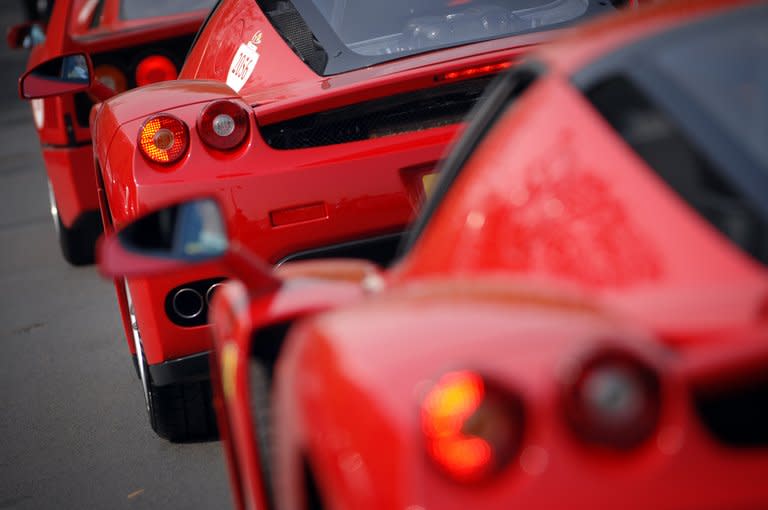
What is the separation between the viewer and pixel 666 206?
188 centimetres

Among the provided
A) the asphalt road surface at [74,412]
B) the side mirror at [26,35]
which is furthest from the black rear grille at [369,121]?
the side mirror at [26,35]

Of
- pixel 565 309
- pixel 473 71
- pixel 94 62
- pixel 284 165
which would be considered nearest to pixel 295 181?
pixel 284 165

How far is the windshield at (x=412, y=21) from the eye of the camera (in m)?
5.19

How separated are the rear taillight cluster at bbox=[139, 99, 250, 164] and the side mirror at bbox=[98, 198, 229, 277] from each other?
2.08m

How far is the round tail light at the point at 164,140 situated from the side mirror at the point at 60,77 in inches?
50.4

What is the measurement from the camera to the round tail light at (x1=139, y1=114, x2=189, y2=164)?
4.63 metres

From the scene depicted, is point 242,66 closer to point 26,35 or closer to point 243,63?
point 243,63

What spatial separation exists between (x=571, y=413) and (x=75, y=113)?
6.59 metres

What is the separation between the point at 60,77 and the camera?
5.88m

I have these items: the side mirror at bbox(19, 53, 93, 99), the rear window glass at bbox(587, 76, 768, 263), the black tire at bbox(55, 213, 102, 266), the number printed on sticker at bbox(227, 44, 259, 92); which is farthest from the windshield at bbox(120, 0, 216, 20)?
the rear window glass at bbox(587, 76, 768, 263)

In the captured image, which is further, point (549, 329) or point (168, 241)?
point (168, 241)

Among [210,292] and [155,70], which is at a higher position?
[155,70]

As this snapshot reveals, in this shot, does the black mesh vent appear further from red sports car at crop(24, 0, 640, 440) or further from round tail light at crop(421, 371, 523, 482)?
round tail light at crop(421, 371, 523, 482)

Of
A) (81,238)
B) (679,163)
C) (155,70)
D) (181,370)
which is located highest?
(679,163)
